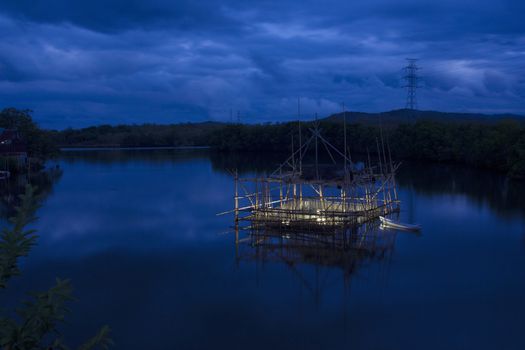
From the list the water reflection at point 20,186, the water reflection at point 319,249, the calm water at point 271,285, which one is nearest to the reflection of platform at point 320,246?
the water reflection at point 319,249

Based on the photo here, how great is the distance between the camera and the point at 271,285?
34.7ft

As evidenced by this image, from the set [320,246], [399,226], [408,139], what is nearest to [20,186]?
[320,246]

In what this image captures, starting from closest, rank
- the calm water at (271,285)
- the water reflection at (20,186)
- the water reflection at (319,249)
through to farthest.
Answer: the calm water at (271,285) < the water reflection at (319,249) < the water reflection at (20,186)

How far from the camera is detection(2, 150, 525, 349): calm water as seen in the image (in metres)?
8.21

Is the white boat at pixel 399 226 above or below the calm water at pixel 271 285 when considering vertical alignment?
above

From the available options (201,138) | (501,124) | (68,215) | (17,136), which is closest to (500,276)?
(68,215)

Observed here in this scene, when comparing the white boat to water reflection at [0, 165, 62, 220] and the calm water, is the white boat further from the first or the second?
water reflection at [0, 165, 62, 220]

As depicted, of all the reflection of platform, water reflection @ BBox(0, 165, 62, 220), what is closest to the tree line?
water reflection @ BBox(0, 165, 62, 220)

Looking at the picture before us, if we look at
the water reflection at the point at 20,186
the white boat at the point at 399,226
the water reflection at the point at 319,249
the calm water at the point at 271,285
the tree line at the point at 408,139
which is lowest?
the calm water at the point at 271,285

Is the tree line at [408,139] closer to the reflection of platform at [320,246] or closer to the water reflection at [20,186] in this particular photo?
the water reflection at [20,186]

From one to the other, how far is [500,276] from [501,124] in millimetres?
26998

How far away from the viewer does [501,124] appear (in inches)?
1379

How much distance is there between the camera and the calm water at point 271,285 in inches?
323

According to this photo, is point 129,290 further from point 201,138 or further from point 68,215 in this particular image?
point 201,138
